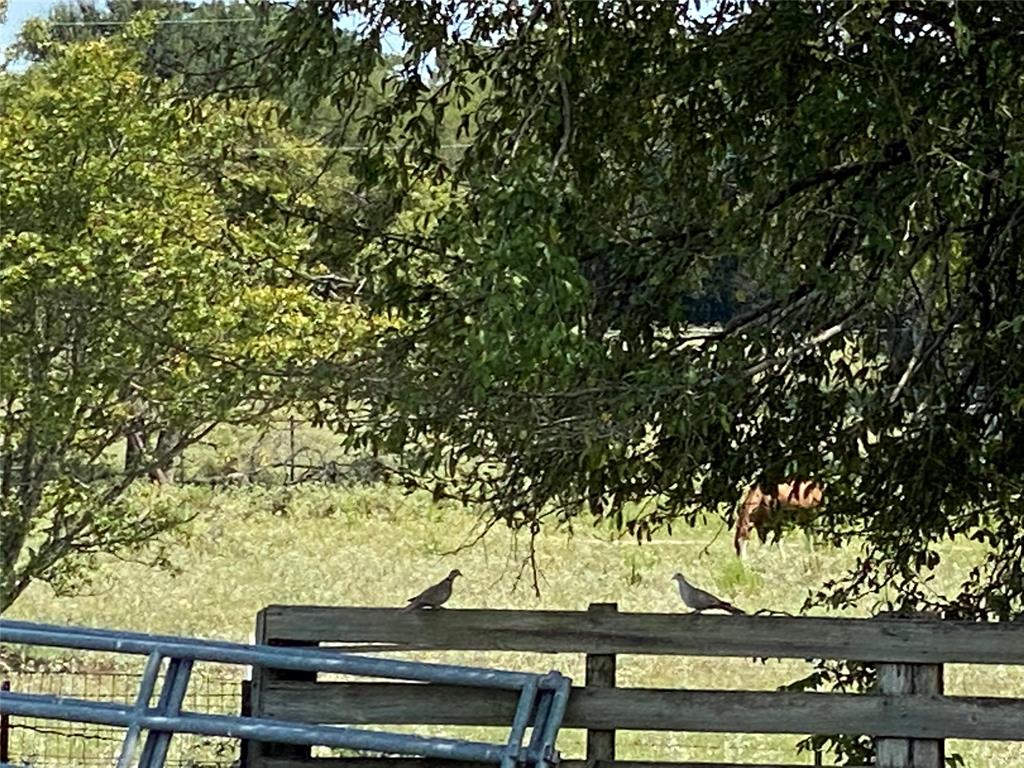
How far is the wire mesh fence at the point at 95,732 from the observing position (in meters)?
6.43

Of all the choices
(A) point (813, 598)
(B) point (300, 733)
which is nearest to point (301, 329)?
(A) point (813, 598)

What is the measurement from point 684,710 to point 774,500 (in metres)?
0.97

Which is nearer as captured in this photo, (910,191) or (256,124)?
(910,191)

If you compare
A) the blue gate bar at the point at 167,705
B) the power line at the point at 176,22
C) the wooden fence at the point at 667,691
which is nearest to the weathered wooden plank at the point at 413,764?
the wooden fence at the point at 667,691

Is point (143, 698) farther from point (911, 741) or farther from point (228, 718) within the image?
point (911, 741)

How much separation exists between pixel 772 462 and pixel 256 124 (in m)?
3.10

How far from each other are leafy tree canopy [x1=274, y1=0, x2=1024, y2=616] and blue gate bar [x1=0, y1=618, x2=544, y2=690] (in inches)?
32.2

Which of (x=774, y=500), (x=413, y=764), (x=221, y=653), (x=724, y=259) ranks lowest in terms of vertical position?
(x=413, y=764)

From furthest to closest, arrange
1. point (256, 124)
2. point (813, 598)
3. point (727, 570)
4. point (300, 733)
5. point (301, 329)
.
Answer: point (727, 570)
point (301, 329)
point (256, 124)
point (813, 598)
point (300, 733)

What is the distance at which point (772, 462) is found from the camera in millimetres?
4887

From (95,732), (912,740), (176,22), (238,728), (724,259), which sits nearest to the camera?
(238,728)

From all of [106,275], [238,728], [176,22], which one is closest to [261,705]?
[238,728]

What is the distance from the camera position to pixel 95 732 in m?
7.40

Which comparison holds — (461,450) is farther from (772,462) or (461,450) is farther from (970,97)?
(970,97)
